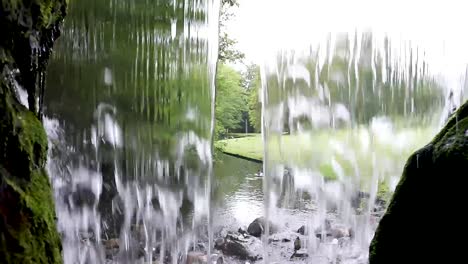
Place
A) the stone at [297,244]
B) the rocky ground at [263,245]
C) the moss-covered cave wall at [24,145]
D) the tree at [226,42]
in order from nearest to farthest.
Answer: the moss-covered cave wall at [24,145] < the rocky ground at [263,245] < the stone at [297,244] < the tree at [226,42]

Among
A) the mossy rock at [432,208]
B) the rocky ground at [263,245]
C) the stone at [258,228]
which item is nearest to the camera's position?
the mossy rock at [432,208]

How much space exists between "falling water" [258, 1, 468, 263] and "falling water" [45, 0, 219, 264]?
1344mm

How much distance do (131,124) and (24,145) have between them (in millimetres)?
4871

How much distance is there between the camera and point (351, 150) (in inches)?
277

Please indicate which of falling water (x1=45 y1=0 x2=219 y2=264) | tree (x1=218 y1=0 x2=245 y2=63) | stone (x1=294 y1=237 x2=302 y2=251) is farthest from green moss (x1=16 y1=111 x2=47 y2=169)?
tree (x1=218 y1=0 x2=245 y2=63)

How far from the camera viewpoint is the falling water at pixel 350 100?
6305mm

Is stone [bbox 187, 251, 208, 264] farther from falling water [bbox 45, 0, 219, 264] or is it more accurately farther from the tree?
the tree

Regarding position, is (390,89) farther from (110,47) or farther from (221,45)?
(221,45)

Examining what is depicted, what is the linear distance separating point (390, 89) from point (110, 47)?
4.08 m

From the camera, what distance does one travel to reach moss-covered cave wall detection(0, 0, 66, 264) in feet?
5.17

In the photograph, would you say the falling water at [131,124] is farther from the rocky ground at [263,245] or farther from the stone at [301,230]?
the stone at [301,230]

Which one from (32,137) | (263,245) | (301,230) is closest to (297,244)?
(263,245)

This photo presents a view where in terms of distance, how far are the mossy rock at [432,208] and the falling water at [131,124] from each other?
168 inches

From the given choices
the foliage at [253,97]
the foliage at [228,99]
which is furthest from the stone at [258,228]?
the foliage at [253,97]
